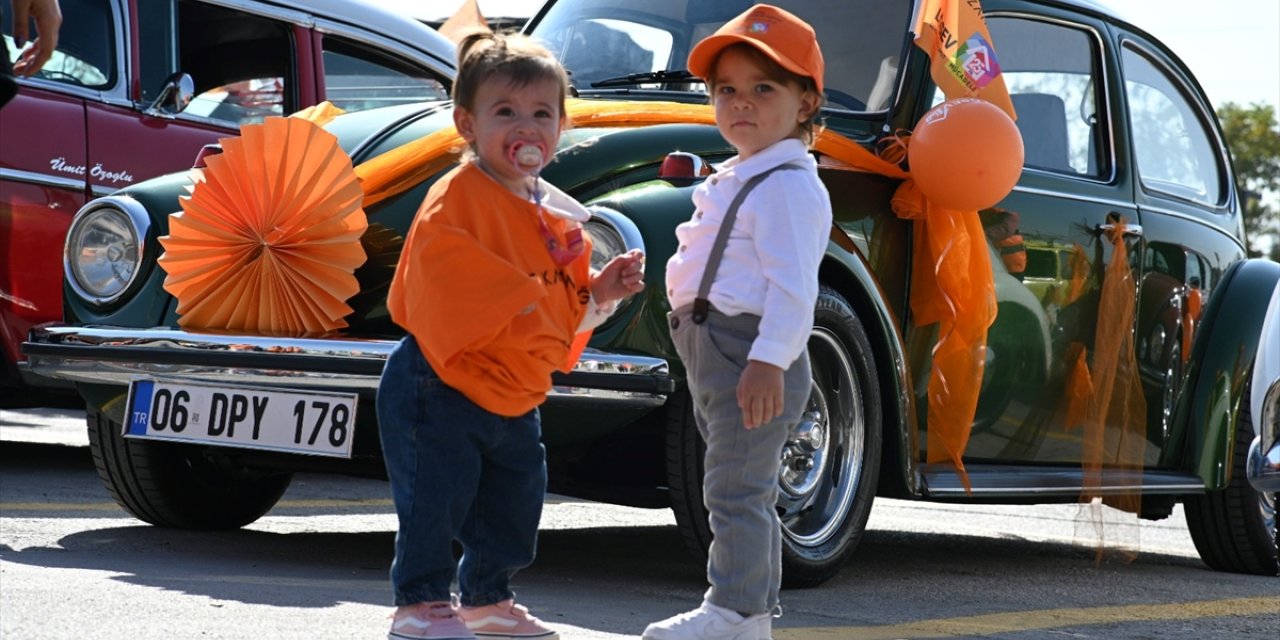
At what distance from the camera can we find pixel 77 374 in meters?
4.84

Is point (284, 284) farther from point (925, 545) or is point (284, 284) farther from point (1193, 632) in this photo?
point (925, 545)

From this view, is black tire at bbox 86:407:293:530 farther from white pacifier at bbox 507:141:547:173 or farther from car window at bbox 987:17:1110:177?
car window at bbox 987:17:1110:177

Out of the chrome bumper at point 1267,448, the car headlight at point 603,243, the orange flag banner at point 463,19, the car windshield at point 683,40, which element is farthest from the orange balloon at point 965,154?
the orange flag banner at point 463,19

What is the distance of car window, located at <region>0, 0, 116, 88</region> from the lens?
6.78 m

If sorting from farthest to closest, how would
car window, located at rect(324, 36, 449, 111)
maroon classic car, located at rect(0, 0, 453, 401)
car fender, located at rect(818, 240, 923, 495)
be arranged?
car window, located at rect(324, 36, 449, 111)
maroon classic car, located at rect(0, 0, 453, 401)
car fender, located at rect(818, 240, 923, 495)

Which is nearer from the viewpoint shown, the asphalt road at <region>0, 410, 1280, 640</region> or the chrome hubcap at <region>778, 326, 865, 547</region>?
the asphalt road at <region>0, 410, 1280, 640</region>

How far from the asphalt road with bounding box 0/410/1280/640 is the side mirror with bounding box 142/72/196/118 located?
143cm

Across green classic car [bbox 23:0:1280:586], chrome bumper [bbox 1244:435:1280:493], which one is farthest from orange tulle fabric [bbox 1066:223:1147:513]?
chrome bumper [bbox 1244:435:1280:493]

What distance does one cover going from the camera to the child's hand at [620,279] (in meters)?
3.47

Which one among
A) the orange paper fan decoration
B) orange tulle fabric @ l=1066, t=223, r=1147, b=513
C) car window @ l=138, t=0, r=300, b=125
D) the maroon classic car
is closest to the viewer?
the orange paper fan decoration

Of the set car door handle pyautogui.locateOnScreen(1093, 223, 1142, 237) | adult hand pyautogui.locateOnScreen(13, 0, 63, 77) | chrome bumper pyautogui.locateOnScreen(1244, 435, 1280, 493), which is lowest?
chrome bumper pyautogui.locateOnScreen(1244, 435, 1280, 493)

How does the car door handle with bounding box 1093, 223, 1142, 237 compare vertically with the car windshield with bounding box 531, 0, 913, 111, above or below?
below

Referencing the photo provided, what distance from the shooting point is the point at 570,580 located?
466 centimetres

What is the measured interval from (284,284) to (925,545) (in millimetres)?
2835
